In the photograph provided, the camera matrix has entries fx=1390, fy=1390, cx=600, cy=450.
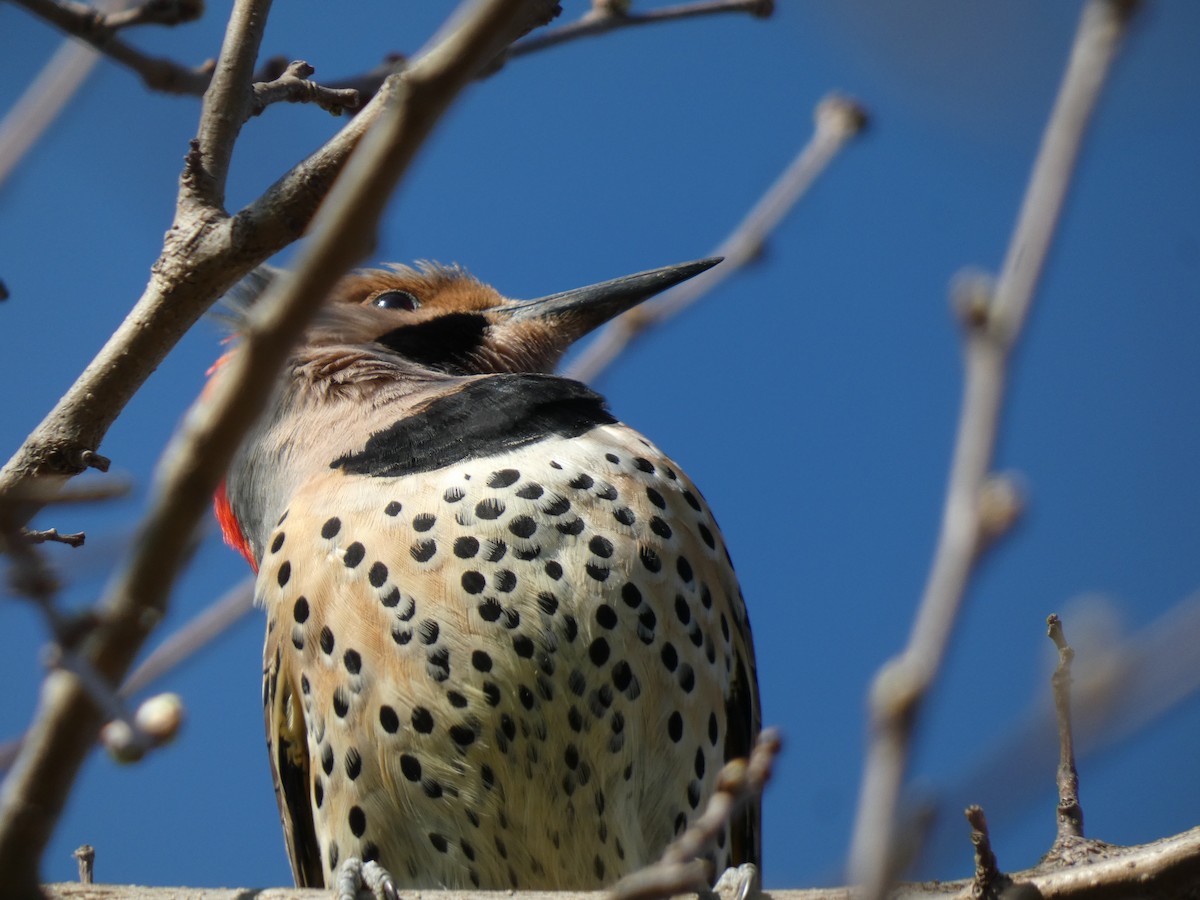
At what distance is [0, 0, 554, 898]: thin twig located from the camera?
1501mm

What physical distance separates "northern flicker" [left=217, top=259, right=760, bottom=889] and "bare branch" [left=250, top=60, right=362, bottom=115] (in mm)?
1173

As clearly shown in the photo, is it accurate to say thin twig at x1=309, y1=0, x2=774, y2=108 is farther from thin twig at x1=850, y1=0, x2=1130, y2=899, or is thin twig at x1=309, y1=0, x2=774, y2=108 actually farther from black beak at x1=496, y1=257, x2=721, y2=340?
thin twig at x1=850, y1=0, x2=1130, y2=899

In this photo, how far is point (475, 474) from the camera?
4.22 meters

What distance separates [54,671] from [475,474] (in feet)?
8.75

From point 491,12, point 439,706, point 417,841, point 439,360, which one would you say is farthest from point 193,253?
point 439,360

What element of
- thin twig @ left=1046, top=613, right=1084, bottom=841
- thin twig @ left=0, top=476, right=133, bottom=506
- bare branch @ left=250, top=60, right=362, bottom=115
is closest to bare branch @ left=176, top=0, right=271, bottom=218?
bare branch @ left=250, top=60, right=362, bottom=115

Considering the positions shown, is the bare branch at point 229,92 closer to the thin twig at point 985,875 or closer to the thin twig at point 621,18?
the thin twig at point 621,18

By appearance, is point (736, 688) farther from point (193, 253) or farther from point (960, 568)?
point (960, 568)

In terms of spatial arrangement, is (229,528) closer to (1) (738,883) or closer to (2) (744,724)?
(2) (744,724)

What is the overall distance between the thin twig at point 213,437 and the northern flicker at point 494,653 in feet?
7.43

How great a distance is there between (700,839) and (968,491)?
85 cm

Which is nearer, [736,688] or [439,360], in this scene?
[736,688]

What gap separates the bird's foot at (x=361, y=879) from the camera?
360cm

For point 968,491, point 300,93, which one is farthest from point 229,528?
point 968,491
